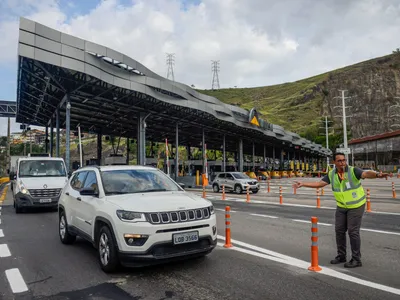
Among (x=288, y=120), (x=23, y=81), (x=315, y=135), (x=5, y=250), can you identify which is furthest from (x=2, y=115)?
(x=288, y=120)

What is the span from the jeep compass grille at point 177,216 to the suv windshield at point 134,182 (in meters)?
1.11

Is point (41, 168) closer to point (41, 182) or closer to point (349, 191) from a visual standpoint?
point (41, 182)

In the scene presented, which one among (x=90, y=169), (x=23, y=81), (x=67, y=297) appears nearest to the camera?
(x=67, y=297)

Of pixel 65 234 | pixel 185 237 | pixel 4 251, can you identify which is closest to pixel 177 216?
pixel 185 237

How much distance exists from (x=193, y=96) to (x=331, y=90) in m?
128

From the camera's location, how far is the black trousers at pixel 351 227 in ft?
18.5

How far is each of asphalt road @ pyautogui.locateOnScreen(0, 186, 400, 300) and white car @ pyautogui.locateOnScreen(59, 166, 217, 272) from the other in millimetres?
369

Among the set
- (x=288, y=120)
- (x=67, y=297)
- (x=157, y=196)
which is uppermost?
(x=288, y=120)

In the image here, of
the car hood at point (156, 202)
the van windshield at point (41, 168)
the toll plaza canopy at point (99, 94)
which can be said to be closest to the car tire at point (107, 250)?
the car hood at point (156, 202)

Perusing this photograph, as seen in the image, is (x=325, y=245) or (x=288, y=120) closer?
(x=325, y=245)

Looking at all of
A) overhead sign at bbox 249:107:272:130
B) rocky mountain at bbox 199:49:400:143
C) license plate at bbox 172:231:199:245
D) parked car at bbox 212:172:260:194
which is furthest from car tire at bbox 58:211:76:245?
rocky mountain at bbox 199:49:400:143

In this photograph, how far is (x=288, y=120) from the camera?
491 ft

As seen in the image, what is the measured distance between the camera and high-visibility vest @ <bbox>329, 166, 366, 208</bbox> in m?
5.68

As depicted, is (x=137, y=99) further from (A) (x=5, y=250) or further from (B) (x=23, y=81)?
(A) (x=5, y=250)
